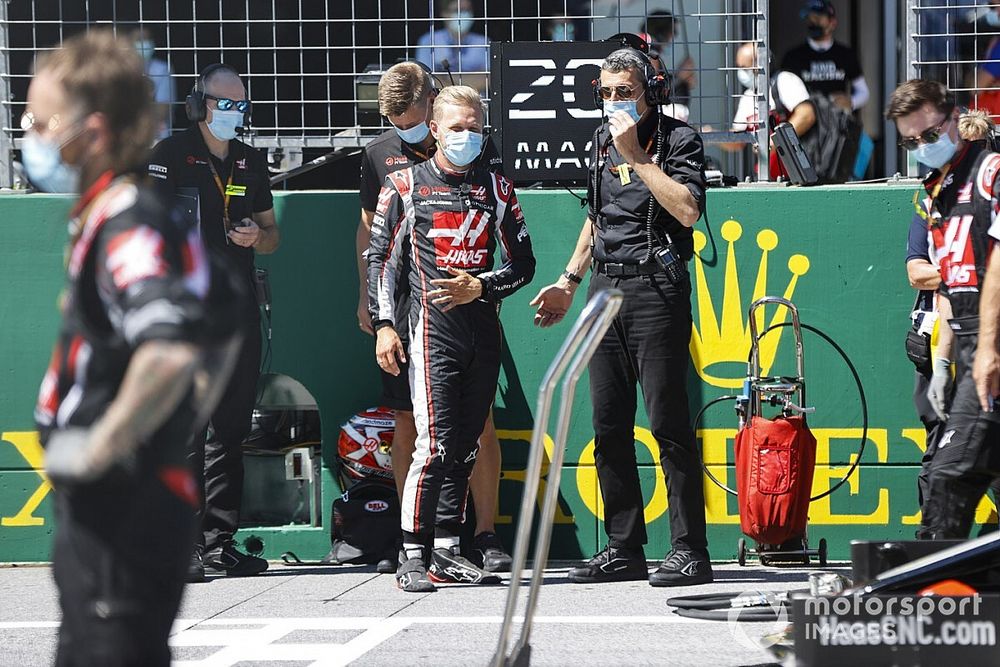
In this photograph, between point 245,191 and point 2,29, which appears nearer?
point 245,191

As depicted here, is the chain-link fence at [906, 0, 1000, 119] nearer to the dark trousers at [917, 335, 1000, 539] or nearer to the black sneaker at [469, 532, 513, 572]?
the dark trousers at [917, 335, 1000, 539]

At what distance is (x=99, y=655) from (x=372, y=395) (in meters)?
5.00

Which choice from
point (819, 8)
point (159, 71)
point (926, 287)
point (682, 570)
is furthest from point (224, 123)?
point (819, 8)

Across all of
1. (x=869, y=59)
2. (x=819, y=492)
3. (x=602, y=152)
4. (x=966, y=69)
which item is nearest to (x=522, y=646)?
(x=602, y=152)

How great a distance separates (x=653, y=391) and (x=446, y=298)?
1.06 m

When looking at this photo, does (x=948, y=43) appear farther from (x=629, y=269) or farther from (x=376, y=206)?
(x=376, y=206)

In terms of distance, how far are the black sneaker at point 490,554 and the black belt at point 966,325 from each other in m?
2.56

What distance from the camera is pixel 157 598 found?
3.22 metres

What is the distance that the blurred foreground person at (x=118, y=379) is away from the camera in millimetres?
3102

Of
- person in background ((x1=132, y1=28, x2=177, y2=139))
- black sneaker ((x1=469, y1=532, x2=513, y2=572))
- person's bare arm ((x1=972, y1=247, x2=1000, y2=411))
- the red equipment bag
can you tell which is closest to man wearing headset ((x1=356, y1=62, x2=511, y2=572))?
black sneaker ((x1=469, y1=532, x2=513, y2=572))

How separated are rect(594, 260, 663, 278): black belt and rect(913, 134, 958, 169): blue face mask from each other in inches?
51.3

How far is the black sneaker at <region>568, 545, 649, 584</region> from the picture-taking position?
7.30m

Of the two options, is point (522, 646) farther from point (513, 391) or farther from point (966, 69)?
point (966, 69)

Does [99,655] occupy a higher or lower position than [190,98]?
lower
